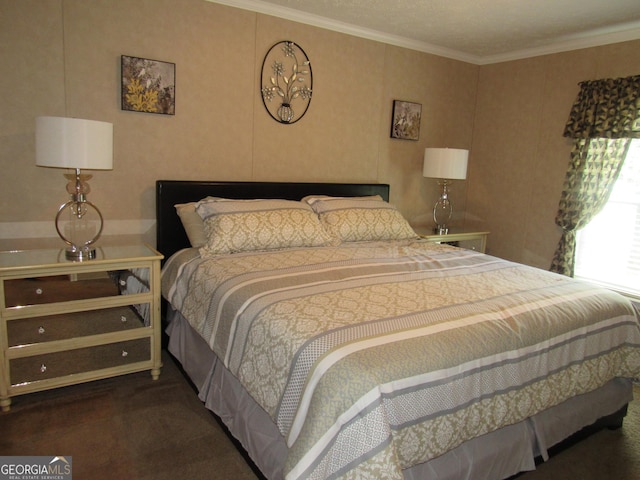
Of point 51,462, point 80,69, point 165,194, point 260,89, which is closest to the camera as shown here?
point 51,462

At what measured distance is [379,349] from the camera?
1443 mm

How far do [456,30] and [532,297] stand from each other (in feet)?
8.22

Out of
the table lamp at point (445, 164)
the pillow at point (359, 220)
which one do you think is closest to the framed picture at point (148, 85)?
the pillow at point (359, 220)

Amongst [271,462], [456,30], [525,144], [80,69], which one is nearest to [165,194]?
[80,69]

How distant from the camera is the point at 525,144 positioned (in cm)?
409

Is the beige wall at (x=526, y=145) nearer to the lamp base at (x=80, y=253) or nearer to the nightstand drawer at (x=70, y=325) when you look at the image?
the nightstand drawer at (x=70, y=325)

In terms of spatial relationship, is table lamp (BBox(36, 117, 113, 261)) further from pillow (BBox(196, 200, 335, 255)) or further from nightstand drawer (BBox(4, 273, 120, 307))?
pillow (BBox(196, 200, 335, 255))

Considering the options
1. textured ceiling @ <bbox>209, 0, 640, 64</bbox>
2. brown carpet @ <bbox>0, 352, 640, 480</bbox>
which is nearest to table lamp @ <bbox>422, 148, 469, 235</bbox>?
textured ceiling @ <bbox>209, 0, 640, 64</bbox>

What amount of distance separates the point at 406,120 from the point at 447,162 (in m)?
0.58

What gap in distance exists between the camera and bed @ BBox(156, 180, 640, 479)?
1.36 m

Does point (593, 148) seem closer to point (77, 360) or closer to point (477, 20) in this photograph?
point (477, 20)

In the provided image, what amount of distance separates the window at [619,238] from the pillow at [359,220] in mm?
1623

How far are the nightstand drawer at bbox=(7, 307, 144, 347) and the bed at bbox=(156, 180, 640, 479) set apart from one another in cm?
29

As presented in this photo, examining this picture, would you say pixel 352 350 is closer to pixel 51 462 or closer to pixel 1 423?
pixel 51 462
